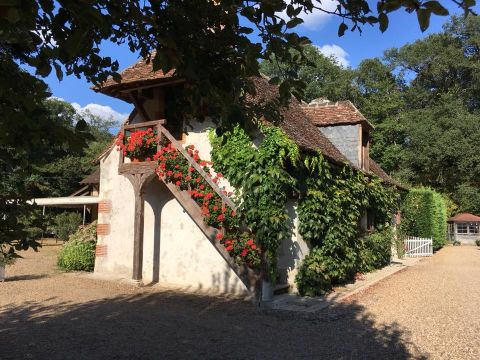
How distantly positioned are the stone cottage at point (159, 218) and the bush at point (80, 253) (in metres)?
1.28

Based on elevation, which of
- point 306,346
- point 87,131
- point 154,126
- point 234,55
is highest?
point 154,126

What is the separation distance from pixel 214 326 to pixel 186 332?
1.82 feet

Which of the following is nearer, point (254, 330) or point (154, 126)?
point (254, 330)

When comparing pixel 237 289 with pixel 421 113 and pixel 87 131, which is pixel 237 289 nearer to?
pixel 87 131

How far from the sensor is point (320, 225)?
9594 millimetres

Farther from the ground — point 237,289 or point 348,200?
point 348,200

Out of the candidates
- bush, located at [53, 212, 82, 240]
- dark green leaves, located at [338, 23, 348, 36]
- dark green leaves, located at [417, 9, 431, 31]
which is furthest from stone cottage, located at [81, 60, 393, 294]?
bush, located at [53, 212, 82, 240]

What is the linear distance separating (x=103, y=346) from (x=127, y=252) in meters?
5.81

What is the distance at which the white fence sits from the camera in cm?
2019

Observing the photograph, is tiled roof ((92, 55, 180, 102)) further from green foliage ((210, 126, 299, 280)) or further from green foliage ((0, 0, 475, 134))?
green foliage ((0, 0, 475, 134))

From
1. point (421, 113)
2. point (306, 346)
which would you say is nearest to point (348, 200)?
point (306, 346)

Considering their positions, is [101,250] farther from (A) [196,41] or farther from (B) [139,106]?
(A) [196,41]

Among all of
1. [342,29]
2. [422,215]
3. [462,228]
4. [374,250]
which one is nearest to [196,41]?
[342,29]

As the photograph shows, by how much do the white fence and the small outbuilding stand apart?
17.0 metres
